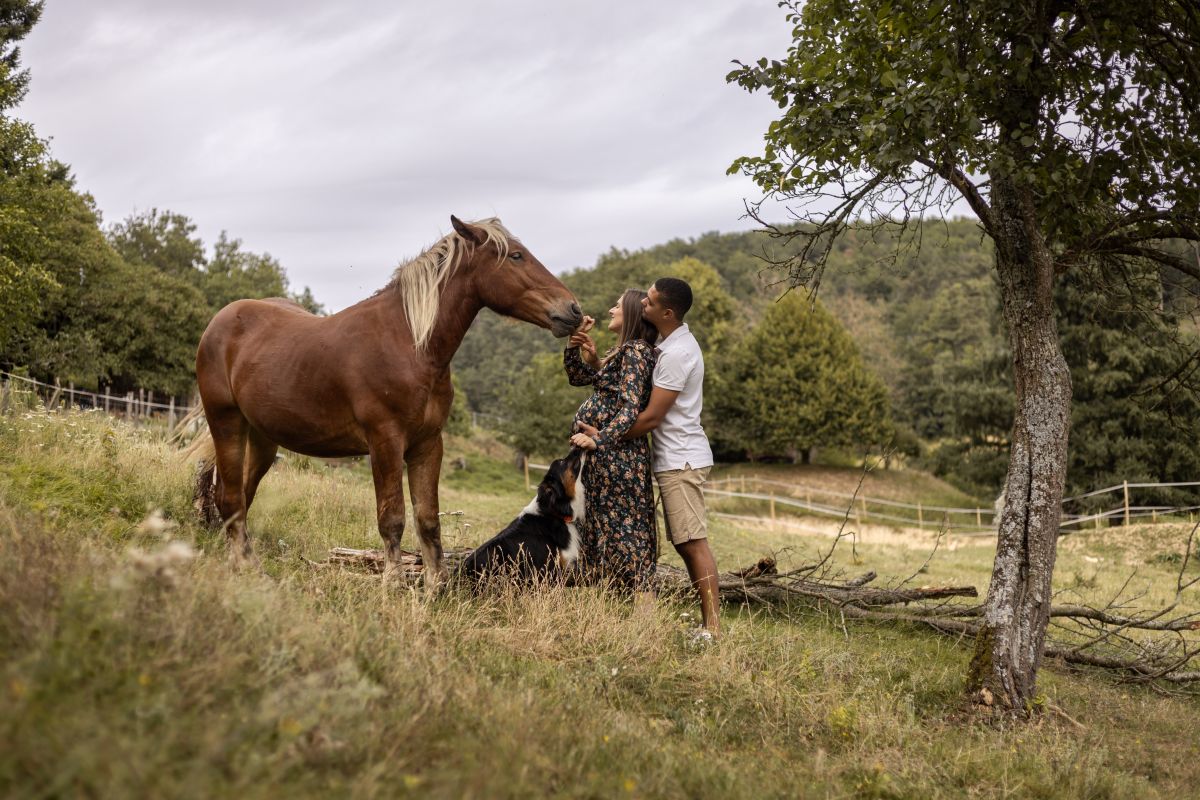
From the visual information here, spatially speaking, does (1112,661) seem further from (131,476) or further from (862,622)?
(131,476)

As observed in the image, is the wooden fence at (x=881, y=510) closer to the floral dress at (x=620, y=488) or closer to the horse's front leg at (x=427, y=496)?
the floral dress at (x=620, y=488)

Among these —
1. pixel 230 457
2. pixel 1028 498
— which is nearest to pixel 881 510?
pixel 1028 498

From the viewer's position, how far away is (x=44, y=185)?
23.6 meters

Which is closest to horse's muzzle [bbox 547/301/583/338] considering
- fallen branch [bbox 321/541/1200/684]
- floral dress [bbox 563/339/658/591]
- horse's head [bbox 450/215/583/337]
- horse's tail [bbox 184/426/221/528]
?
horse's head [bbox 450/215/583/337]

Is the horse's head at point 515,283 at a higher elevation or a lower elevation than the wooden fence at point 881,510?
higher

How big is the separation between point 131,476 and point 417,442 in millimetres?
3505

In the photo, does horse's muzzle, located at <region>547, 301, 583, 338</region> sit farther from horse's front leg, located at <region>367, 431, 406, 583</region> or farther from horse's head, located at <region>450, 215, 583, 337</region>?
horse's front leg, located at <region>367, 431, 406, 583</region>

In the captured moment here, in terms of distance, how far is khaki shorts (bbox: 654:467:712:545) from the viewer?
5516mm

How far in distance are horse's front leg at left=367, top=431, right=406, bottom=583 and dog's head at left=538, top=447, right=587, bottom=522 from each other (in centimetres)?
101

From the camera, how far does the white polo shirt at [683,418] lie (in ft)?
17.8

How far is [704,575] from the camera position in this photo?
5582 mm

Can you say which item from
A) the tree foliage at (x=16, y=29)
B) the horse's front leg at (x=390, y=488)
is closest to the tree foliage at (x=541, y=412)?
the tree foliage at (x=16, y=29)

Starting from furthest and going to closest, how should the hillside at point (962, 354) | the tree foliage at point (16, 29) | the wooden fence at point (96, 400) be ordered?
the tree foliage at point (16, 29) < the wooden fence at point (96, 400) < the hillside at point (962, 354)

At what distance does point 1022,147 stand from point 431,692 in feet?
17.1
